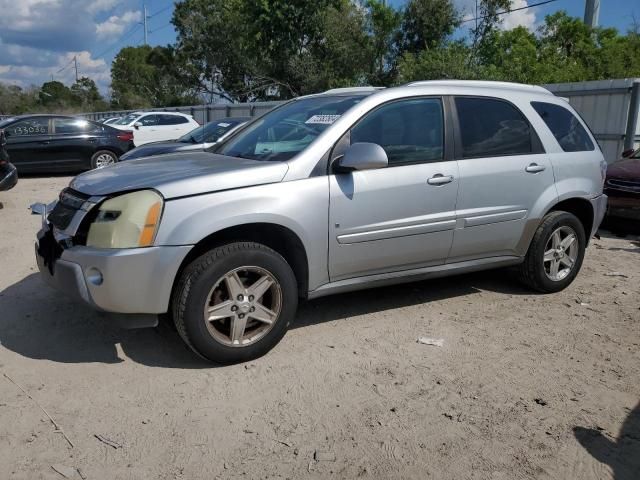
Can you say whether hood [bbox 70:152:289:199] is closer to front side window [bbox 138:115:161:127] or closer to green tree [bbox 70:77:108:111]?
front side window [bbox 138:115:161:127]

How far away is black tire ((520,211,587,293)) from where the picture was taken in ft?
16.4

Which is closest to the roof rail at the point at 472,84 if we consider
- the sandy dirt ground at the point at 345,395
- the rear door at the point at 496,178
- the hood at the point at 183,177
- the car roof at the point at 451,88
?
the car roof at the point at 451,88

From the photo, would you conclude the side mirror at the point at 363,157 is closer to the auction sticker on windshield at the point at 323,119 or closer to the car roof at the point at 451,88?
the auction sticker on windshield at the point at 323,119

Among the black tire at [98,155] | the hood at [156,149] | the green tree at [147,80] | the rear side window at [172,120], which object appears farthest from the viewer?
the green tree at [147,80]

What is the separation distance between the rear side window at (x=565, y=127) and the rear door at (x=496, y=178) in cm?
27

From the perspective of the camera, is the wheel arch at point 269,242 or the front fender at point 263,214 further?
the wheel arch at point 269,242

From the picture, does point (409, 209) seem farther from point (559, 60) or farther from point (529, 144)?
point (559, 60)

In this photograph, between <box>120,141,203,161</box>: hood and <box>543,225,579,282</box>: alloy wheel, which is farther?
<box>120,141,203,161</box>: hood

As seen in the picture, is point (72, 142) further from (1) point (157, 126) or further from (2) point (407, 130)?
(2) point (407, 130)

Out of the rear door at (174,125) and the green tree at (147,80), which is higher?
the green tree at (147,80)

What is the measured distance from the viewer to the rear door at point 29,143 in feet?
41.1

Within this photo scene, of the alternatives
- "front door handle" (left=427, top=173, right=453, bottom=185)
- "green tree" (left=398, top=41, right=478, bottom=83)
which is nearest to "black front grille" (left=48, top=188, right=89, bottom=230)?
"front door handle" (left=427, top=173, right=453, bottom=185)

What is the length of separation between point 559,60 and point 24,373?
28.9 metres

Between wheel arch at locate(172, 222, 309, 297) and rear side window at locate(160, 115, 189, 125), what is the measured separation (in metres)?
14.3
